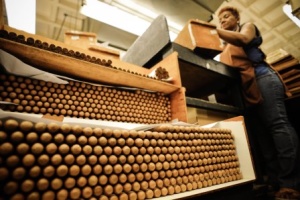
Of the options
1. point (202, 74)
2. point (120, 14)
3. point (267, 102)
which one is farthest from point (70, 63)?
point (267, 102)

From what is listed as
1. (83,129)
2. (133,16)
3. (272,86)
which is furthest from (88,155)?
(133,16)

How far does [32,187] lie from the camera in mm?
656

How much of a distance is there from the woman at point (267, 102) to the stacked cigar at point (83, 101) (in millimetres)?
1193

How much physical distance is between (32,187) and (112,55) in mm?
1925

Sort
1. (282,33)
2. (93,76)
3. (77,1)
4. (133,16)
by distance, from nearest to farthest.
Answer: (93,76), (133,16), (77,1), (282,33)

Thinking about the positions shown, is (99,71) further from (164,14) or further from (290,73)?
(290,73)

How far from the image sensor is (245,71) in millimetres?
2445

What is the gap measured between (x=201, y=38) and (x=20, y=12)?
2.33 m

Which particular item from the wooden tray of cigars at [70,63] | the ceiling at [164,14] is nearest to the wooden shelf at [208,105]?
the wooden tray of cigars at [70,63]

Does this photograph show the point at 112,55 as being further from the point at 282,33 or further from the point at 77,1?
the point at 282,33

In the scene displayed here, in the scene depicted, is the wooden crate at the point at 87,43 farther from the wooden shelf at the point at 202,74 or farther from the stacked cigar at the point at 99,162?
the stacked cigar at the point at 99,162

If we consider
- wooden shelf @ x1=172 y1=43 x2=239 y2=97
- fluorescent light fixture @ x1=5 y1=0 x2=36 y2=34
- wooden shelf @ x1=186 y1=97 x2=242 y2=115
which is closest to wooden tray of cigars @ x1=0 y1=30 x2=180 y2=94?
wooden shelf @ x1=186 y1=97 x2=242 y2=115

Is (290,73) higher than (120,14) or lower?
lower

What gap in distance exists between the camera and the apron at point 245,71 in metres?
2.25
